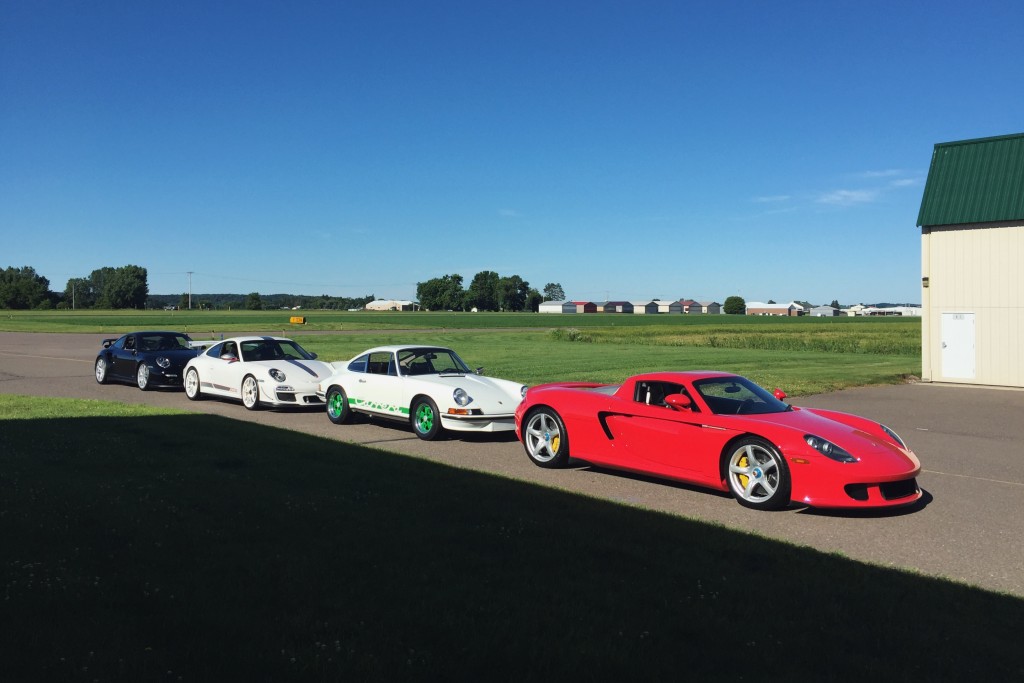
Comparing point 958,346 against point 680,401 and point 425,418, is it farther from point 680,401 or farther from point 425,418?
point 680,401

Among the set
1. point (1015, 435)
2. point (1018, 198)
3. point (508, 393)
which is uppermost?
point (1018, 198)

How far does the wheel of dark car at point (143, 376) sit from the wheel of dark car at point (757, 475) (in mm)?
14505

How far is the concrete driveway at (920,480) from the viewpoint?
20.8 ft

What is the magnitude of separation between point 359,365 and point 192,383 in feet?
17.6

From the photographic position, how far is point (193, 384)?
16.7 meters

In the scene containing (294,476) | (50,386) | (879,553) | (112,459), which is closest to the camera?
(879,553)

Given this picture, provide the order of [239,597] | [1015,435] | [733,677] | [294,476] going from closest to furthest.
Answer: [733,677]
[239,597]
[294,476]
[1015,435]

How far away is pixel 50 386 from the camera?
19.0 m

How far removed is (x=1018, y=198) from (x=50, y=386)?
82.5 feet

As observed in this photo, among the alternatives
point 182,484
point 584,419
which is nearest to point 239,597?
point 182,484

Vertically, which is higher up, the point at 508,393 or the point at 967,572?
the point at 508,393

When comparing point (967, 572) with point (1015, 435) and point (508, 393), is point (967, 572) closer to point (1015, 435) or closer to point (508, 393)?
point (508, 393)

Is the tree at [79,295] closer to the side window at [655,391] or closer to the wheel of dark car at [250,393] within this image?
the wheel of dark car at [250,393]

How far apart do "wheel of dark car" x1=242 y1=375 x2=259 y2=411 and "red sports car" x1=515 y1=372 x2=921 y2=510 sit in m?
6.80
